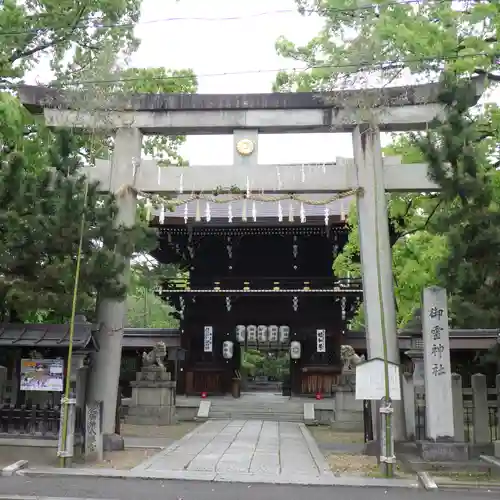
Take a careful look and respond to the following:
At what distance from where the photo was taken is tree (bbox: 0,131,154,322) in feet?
32.5

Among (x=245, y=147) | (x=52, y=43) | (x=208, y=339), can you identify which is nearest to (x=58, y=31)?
(x=52, y=43)

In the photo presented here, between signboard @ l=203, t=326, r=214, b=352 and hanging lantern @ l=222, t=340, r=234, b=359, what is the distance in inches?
22.2

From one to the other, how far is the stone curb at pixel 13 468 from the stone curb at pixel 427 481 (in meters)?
6.31

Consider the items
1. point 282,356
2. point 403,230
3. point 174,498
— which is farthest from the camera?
point 282,356

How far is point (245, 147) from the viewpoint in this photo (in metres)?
12.2

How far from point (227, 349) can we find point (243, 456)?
41.1 ft

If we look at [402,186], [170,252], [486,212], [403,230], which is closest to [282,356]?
[170,252]

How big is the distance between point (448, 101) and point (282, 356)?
3275 cm

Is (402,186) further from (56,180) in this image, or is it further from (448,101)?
(56,180)

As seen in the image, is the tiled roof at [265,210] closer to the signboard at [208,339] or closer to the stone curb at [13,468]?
the signboard at [208,339]

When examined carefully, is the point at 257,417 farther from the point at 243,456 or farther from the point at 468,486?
the point at 468,486

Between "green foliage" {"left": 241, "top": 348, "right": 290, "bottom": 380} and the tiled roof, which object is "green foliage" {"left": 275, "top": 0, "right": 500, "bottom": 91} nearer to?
the tiled roof

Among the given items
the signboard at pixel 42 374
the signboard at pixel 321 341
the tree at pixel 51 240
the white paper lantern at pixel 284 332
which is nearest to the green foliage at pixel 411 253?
the signboard at pixel 321 341

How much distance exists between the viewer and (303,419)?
19.4 m
